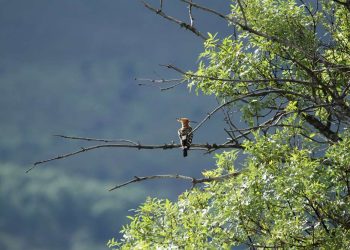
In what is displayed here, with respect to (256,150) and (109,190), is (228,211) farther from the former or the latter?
(109,190)

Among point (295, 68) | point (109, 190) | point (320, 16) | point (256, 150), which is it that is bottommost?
point (109, 190)

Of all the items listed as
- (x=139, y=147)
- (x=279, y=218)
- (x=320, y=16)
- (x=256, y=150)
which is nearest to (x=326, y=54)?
(x=320, y=16)

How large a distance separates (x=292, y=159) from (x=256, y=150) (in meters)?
0.60

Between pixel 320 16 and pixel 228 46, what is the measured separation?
212 centimetres

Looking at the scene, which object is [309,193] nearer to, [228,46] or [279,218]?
[279,218]

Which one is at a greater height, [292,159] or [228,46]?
[228,46]

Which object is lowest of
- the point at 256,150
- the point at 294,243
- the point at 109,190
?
the point at 294,243

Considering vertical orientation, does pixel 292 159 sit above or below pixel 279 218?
above

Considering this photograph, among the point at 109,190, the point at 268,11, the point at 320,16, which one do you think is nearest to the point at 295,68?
the point at 268,11

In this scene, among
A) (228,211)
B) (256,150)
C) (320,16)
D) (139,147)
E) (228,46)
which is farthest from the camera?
(320,16)

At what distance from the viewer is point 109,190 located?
23.3ft

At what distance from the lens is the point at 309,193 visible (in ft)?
23.7

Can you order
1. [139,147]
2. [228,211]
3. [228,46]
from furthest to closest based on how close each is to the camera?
[228,46], [228,211], [139,147]

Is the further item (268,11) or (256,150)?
(268,11)
